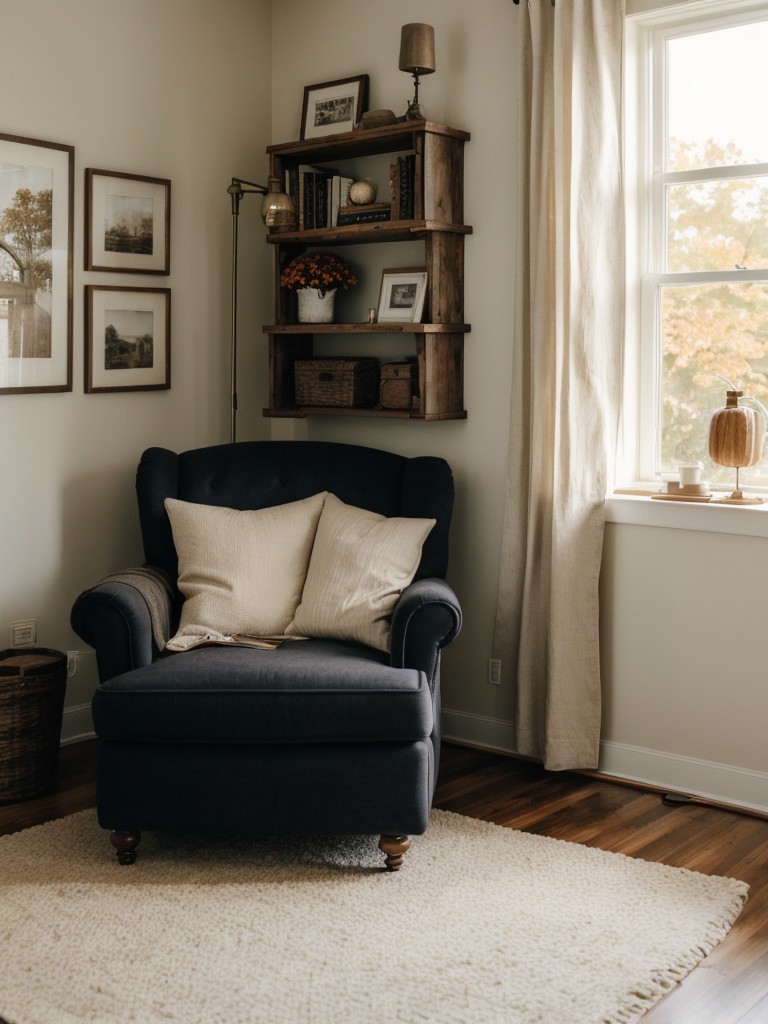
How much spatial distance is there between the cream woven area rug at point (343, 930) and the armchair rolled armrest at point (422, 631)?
0.50 meters

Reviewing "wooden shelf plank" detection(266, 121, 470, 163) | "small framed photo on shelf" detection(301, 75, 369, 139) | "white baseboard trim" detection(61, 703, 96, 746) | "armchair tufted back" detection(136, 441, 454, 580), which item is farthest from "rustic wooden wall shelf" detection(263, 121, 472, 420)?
"white baseboard trim" detection(61, 703, 96, 746)

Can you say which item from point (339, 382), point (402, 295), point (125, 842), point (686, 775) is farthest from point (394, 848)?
point (402, 295)

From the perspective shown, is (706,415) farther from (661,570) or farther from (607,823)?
(607,823)

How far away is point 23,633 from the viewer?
362 cm

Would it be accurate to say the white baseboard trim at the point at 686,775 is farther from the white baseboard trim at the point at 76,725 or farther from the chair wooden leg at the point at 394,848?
the white baseboard trim at the point at 76,725

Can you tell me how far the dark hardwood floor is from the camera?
2.33 m

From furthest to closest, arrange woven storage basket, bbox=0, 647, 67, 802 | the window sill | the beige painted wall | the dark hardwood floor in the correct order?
the beige painted wall
woven storage basket, bbox=0, 647, 67, 802
the window sill
the dark hardwood floor

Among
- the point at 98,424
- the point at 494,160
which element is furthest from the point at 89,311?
the point at 494,160

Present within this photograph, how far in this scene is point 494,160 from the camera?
3652 mm

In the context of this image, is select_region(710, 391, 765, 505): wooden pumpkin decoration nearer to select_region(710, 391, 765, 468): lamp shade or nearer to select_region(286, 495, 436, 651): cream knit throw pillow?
select_region(710, 391, 765, 468): lamp shade

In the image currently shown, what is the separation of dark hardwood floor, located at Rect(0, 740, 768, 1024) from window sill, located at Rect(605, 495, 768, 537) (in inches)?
32.1

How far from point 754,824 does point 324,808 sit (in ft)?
4.09

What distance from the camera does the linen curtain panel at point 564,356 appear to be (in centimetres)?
332

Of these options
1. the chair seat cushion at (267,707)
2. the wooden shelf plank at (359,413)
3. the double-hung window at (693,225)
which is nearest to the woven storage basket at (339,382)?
the wooden shelf plank at (359,413)
